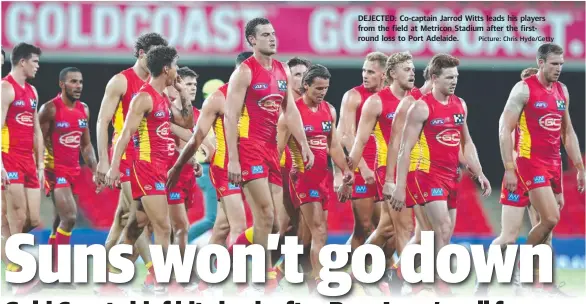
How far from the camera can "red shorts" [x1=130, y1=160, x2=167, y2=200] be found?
380 inches

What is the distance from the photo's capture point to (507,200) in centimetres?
1079

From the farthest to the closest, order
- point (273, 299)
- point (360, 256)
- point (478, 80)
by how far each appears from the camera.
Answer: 1. point (478, 80)
2. point (360, 256)
3. point (273, 299)

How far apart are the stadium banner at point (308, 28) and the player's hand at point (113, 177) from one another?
15.6 feet

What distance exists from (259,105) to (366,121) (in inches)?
62.6

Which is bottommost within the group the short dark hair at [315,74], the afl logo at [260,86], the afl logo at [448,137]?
the afl logo at [448,137]

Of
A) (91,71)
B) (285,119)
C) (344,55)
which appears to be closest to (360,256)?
(285,119)

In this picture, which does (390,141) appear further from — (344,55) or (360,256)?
(344,55)

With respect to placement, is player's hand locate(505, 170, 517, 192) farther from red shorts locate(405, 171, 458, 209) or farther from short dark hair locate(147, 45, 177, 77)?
short dark hair locate(147, 45, 177, 77)

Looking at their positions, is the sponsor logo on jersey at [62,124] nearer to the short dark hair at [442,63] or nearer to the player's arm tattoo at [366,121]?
the player's arm tattoo at [366,121]

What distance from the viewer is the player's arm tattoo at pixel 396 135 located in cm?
1007

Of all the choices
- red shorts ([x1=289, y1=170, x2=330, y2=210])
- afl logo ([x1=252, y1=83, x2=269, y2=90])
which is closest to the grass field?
red shorts ([x1=289, y1=170, x2=330, y2=210])

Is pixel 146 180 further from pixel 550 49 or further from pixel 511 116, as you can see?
pixel 550 49

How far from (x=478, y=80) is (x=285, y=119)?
18.7 ft

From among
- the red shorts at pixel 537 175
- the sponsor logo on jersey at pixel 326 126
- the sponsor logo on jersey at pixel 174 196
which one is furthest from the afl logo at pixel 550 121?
the sponsor logo on jersey at pixel 174 196
